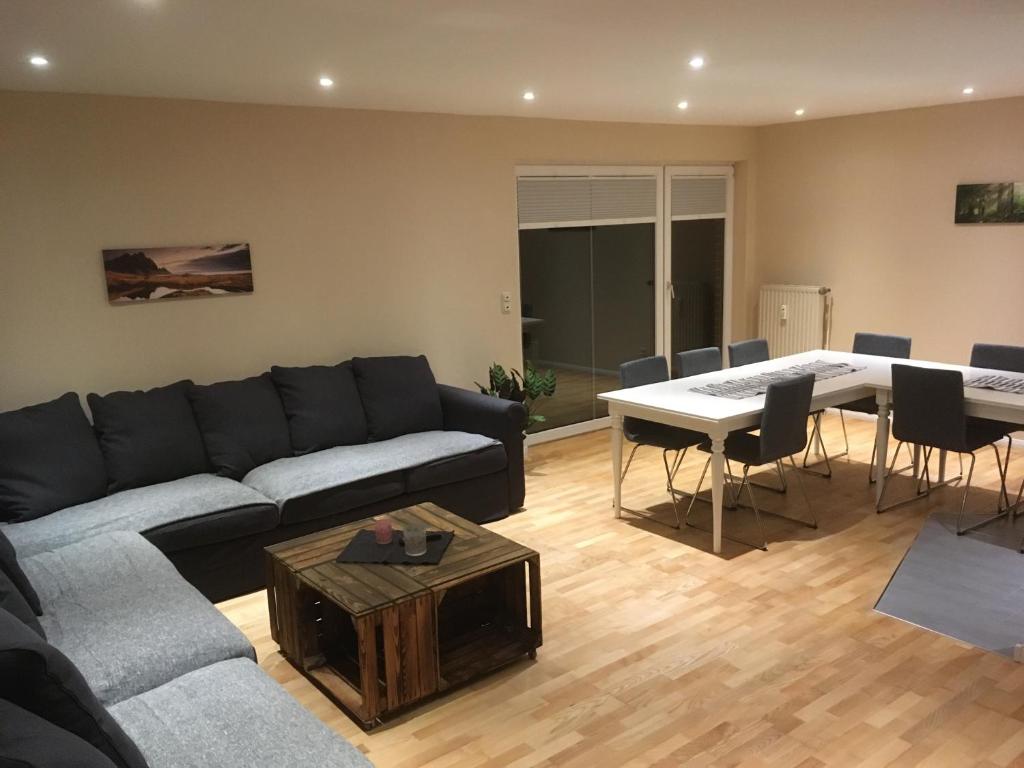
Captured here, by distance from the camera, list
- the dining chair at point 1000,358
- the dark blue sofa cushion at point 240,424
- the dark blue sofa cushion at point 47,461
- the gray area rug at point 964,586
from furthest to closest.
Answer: the dining chair at point 1000,358, the dark blue sofa cushion at point 240,424, the dark blue sofa cushion at point 47,461, the gray area rug at point 964,586

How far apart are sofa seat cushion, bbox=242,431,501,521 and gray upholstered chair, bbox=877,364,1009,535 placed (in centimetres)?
233

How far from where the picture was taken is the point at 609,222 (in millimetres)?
6859

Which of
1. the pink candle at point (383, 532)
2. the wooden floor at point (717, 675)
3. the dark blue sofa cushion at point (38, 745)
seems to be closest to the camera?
the dark blue sofa cushion at point (38, 745)

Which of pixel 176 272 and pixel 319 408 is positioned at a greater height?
pixel 176 272

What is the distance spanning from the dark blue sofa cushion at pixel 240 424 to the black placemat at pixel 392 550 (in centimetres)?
128

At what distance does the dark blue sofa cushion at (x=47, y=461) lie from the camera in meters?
3.84

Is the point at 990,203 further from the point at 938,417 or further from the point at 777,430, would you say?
the point at 777,430

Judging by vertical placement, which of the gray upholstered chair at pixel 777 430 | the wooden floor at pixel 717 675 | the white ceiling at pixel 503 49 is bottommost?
the wooden floor at pixel 717 675

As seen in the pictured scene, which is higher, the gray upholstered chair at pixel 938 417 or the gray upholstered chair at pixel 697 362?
the gray upholstered chair at pixel 697 362

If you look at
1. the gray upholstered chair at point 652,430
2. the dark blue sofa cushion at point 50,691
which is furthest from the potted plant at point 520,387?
the dark blue sofa cushion at point 50,691

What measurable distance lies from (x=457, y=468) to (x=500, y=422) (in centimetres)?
43

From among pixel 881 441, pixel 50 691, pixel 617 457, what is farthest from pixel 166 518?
pixel 881 441

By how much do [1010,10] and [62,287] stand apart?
4504 mm

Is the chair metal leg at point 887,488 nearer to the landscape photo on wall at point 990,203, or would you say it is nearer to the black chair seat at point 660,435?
the black chair seat at point 660,435
